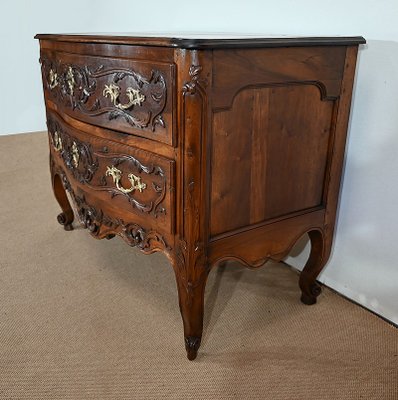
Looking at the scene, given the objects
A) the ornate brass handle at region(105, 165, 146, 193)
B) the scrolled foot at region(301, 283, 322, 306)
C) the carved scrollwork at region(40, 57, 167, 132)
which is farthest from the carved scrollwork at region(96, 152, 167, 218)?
the scrolled foot at region(301, 283, 322, 306)

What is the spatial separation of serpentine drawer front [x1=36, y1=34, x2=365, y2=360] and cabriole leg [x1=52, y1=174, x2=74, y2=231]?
688 mm

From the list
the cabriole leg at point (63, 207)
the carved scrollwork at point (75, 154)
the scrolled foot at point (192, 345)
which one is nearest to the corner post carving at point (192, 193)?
the scrolled foot at point (192, 345)

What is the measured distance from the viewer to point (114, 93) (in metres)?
1.33

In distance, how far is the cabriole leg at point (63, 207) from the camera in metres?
2.27

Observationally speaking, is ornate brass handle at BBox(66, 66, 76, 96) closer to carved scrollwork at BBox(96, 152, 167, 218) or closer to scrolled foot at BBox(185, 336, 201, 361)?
carved scrollwork at BBox(96, 152, 167, 218)

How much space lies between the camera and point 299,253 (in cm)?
193

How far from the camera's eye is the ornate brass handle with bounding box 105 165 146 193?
1352 mm

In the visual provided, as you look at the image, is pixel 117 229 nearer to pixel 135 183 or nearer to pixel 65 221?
pixel 135 183

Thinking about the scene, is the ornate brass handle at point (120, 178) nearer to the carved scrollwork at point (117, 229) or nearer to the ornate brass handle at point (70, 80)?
the carved scrollwork at point (117, 229)

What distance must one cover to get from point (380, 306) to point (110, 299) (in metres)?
0.99

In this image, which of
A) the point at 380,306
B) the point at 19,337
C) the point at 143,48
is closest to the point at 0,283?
the point at 19,337

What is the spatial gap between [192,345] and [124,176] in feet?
1.81

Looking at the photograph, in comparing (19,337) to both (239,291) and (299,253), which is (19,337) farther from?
(299,253)

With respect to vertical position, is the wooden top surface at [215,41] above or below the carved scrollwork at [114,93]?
above
